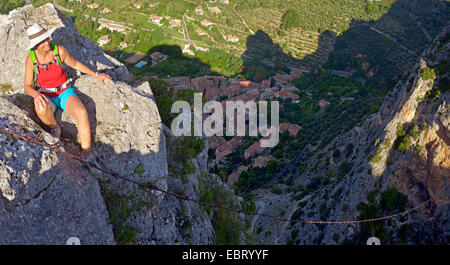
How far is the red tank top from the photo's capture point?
718 centimetres

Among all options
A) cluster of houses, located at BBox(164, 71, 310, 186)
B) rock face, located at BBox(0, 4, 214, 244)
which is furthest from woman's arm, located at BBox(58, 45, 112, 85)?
cluster of houses, located at BBox(164, 71, 310, 186)

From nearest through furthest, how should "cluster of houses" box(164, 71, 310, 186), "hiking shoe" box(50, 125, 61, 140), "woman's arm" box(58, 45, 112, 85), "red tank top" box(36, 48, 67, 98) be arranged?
"red tank top" box(36, 48, 67, 98) < "hiking shoe" box(50, 125, 61, 140) < "woman's arm" box(58, 45, 112, 85) < "cluster of houses" box(164, 71, 310, 186)

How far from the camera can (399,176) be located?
1745cm

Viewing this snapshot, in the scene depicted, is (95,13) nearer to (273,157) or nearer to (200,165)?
(273,157)

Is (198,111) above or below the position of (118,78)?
below

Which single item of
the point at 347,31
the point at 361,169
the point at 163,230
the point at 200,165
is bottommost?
the point at 347,31

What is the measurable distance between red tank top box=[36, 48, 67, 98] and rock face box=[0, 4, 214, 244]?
60cm

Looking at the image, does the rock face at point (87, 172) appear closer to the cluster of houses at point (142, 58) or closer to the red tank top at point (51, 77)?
the red tank top at point (51, 77)

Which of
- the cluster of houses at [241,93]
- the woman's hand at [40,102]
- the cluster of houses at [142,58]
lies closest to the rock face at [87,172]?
the woman's hand at [40,102]

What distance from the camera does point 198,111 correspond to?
1445 centimetres

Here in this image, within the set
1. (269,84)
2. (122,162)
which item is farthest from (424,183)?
(269,84)

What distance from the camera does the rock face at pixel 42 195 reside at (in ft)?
18.0

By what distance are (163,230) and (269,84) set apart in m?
60.8

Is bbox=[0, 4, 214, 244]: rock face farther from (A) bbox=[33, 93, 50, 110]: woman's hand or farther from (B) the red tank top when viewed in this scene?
(B) the red tank top
